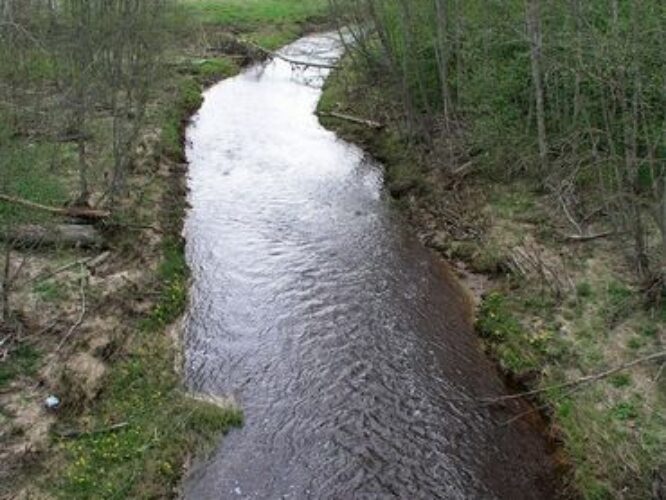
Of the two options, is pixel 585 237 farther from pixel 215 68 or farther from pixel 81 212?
pixel 215 68

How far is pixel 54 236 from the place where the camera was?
64.5 feet

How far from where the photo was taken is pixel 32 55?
76.9ft

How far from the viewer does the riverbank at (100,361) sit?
13680 mm

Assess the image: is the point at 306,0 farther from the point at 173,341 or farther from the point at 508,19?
the point at 173,341

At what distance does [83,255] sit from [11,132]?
4.44 m

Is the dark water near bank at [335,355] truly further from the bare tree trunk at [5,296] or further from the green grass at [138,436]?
the bare tree trunk at [5,296]

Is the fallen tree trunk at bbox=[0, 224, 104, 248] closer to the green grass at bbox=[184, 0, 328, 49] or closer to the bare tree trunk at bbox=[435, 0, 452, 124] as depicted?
the bare tree trunk at bbox=[435, 0, 452, 124]

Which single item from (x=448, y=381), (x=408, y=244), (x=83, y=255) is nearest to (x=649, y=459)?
(x=448, y=381)

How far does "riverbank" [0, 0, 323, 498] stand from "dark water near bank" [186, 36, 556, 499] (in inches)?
26.1

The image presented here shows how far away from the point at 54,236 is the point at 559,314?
13008mm

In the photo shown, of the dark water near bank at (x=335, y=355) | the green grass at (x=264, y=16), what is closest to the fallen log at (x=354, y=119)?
the dark water near bank at (x=335, y=355)

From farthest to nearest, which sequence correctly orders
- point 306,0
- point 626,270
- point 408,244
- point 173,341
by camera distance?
point 306,0
point 408,244
point 626,270
point 173,341

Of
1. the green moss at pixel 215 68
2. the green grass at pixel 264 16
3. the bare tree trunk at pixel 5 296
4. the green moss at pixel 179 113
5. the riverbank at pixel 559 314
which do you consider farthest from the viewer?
the green grass at pixel 264 16

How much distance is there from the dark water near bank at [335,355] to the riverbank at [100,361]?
26.1 inches
